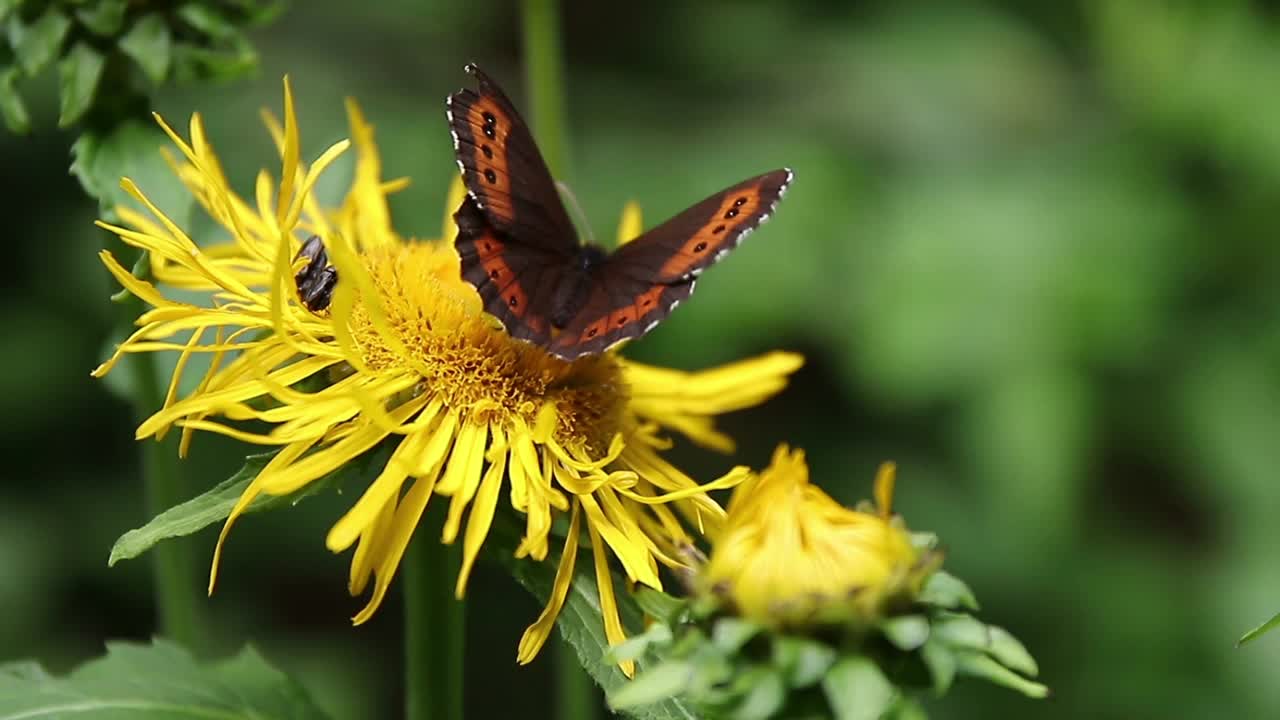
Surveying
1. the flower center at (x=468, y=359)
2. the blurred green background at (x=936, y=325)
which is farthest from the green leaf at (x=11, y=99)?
the blurred green background at (x=936, y=325)

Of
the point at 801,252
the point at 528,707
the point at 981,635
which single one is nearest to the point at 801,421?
the point at 801,252

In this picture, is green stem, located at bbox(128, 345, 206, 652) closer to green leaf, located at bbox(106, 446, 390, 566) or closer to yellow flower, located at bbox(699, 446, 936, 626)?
green leaf, located at bbox(106, 446, 390, 566)

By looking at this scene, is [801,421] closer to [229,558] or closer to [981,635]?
[229,558]

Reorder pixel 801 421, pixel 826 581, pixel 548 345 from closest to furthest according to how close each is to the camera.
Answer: pixel 826 581 → pixel 548 345 → pixel 801 421

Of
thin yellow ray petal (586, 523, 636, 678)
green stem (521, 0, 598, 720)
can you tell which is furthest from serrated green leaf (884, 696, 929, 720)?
green stem (521, 0, 598, 720)

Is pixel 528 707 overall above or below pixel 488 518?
below

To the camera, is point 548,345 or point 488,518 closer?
point 488,518

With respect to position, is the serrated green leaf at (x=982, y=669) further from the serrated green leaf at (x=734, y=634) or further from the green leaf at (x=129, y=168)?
the green leaf at (x=129, y=168)

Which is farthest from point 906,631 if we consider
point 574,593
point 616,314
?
point 616,314
